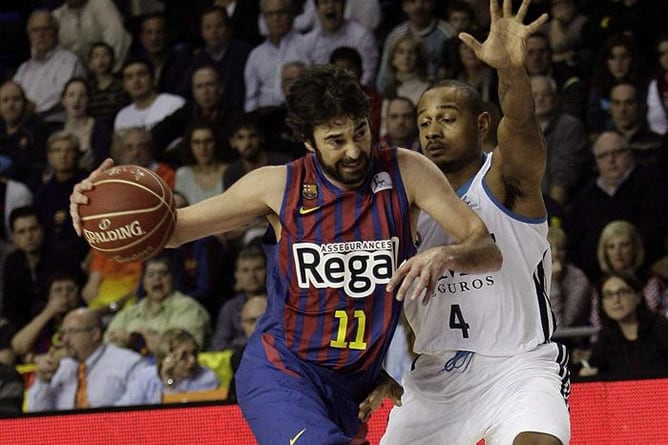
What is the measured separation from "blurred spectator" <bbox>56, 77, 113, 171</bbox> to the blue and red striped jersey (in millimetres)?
6050

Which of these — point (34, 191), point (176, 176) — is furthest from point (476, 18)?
point (34, 191)

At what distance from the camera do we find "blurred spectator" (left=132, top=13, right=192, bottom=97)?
35.6 feet

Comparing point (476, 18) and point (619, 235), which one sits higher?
point (476, 18)

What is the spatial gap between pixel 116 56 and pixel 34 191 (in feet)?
5.31

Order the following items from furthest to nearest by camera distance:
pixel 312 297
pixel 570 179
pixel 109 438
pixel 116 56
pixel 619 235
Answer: pixel 116 56, pixel 570 179, pixel 619 235, pixel 109 438, pixel 312 297

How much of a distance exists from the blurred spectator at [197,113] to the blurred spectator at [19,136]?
105cm

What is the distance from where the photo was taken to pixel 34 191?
10367mm

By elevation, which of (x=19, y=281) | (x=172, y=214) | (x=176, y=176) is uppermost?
(x=172, y=214)

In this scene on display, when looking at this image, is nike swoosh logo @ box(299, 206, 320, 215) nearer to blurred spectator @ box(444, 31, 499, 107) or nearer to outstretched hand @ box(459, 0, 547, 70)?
outstretched hand @ box(459, 0, 547, 70)

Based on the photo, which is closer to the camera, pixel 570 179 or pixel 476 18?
pixel 570 179

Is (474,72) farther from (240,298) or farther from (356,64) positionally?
(240,298)

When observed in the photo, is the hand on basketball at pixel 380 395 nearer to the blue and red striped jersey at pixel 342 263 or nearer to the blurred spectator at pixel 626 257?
the blue and red striped jersey at pixel 342 263

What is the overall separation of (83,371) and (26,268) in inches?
64.2

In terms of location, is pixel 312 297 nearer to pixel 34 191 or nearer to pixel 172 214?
pixel 172 214
